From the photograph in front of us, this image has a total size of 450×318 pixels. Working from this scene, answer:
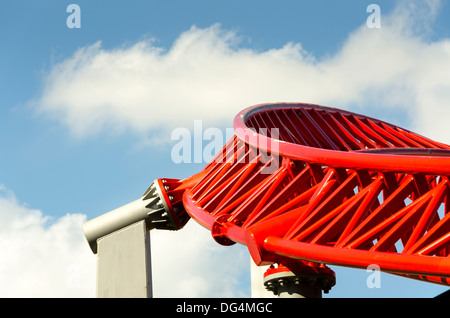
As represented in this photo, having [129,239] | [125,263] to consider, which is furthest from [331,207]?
[129,239]

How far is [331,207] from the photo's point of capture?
63.9 ft

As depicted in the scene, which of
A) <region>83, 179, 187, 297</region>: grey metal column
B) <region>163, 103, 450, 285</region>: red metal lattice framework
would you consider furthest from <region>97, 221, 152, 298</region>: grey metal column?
<region>163, 103, 450, 285</region>: red metal lattice framework

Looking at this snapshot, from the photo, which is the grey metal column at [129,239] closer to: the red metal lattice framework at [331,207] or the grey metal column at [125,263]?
the grey metal column at [125,263]

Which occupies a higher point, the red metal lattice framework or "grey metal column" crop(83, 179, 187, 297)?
"grey metal column" crop(83, 179, 187, 297)

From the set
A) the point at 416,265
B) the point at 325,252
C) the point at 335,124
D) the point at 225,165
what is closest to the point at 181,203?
the point at 225,165

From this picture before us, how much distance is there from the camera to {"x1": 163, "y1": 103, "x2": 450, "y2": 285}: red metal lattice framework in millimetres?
17719

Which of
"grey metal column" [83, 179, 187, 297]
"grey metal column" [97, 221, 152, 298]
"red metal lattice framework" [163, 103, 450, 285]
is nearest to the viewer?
"red metal lattice framework" [163, 103, 450, 285]

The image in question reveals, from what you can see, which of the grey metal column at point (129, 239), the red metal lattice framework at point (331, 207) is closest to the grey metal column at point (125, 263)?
the grey metal column at point (129, 239)

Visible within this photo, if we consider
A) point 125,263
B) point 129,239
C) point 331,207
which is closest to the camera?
point 331,207

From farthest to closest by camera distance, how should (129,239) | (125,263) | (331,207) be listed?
(129,239) < (125,263) < (331,207)

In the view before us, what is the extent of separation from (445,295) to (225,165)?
31.5 feet

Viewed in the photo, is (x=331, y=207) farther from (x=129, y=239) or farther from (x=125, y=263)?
(x=129, y=239)

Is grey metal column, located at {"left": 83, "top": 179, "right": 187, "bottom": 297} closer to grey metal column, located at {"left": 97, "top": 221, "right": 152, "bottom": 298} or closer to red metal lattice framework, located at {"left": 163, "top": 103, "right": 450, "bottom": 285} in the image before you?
grey metal column, located at {"left": 97, "top": 221, "right": 152, "bottom": 298}

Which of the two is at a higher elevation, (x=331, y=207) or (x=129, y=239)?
(x=129, y=239)
